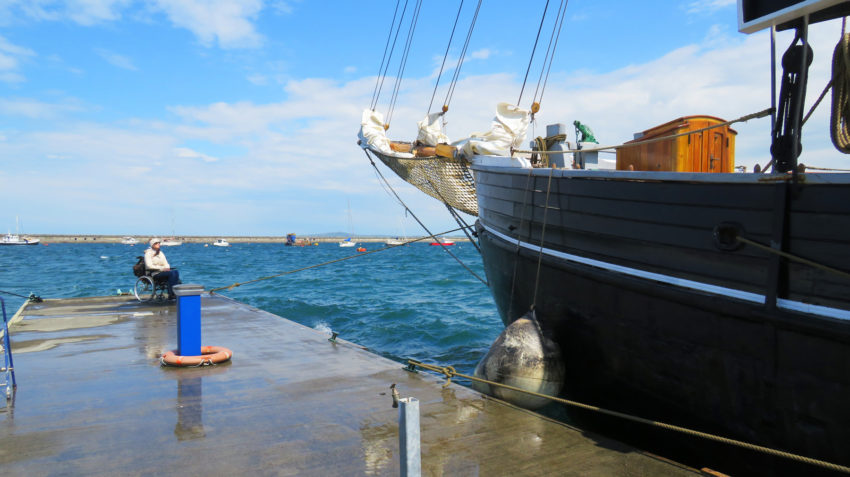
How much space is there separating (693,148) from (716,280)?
1.55 metres

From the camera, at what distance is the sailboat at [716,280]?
11.5 feet

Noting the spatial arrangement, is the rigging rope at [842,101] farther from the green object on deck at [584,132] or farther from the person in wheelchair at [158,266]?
the person in wheelchair at [158,266]

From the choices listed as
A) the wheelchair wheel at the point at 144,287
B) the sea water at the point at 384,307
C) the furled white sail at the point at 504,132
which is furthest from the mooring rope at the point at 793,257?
the wheelchair wheel at the point at 144,287

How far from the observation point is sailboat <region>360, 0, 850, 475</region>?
3.51 m

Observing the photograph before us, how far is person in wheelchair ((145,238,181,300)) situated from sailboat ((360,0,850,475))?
7.86 m

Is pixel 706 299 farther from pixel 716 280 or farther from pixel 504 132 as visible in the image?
Answer: pixel 504 132

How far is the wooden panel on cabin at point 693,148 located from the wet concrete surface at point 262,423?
2.55 meters

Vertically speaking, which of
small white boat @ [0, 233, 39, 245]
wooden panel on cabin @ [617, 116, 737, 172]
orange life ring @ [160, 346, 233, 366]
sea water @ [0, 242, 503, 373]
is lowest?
small white boat @ [0, 233, 39, 245]

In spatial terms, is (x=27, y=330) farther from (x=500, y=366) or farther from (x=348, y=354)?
(x=500, y=366)

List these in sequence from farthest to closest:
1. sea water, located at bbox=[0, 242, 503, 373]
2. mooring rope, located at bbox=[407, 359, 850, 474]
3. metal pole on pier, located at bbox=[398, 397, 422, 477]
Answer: sea water, located at bbox=[0, 242, 503, 373]
mooring rope, located at bbox=[407, 359, 850, 474]
metal pole on pier, located at bbox=[398, 397, 422, 477]

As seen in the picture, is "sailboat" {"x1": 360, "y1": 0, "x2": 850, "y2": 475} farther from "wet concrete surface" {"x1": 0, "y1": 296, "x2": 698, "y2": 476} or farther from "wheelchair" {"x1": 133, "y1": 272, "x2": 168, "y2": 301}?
"wheelchair" {"x1": 133, "y1": 272, "x2": 168, "y2": 301}

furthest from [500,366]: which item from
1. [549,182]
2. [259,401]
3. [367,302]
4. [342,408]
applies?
[367,302]

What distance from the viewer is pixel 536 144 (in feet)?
26.7

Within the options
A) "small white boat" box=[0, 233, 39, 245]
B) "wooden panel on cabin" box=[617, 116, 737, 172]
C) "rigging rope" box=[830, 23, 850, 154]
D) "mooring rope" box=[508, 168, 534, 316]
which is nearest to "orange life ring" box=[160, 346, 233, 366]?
"mooring rope" box=[508, 168, 534, 316]
